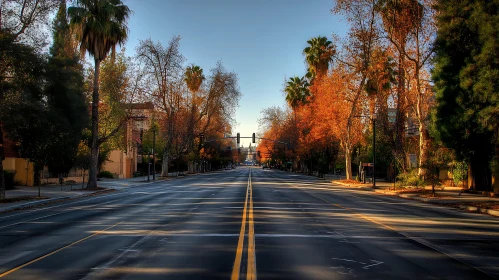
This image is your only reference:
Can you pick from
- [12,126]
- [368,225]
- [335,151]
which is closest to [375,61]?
[368,225]

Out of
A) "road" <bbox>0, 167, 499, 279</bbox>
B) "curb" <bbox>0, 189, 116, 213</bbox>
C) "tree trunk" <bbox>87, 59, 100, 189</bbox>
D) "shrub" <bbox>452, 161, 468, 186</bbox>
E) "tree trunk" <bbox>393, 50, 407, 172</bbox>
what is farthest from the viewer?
"tree trunk" <bbox>393, 50, 407, 172</bbox>

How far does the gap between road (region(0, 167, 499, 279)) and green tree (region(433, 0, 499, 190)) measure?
659 centimetres

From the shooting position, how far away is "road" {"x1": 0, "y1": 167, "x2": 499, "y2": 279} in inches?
300

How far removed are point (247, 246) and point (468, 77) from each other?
641 inches

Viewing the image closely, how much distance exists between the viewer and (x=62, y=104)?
2688 centimetres

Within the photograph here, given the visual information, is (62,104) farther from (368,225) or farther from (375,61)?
(375,61)

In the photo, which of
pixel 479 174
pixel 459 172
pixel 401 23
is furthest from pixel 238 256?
pixel 459 172

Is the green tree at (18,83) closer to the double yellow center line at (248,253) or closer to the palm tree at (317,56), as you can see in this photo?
the double yellow center line at (248,253)

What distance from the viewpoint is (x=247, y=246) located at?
9.81 meters

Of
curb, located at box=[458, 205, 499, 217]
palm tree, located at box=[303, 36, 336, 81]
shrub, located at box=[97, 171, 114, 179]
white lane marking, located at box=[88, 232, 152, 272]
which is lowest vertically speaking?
curb, located at box=[458, 205, 499, 217]

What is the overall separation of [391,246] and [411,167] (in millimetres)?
23185

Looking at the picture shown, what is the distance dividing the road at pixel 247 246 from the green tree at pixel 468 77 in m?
6.59

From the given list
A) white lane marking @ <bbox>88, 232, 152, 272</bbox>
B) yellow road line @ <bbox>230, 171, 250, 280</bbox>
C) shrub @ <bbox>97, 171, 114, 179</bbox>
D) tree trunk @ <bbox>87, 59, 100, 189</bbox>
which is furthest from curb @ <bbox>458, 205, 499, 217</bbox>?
shrub @ <bbox>97, 171, 114, 179</bbox>

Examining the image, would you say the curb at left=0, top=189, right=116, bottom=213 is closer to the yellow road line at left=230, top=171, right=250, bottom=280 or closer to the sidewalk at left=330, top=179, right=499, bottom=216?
the yellow road line at left=230, top=171, right=250, bottom=280
